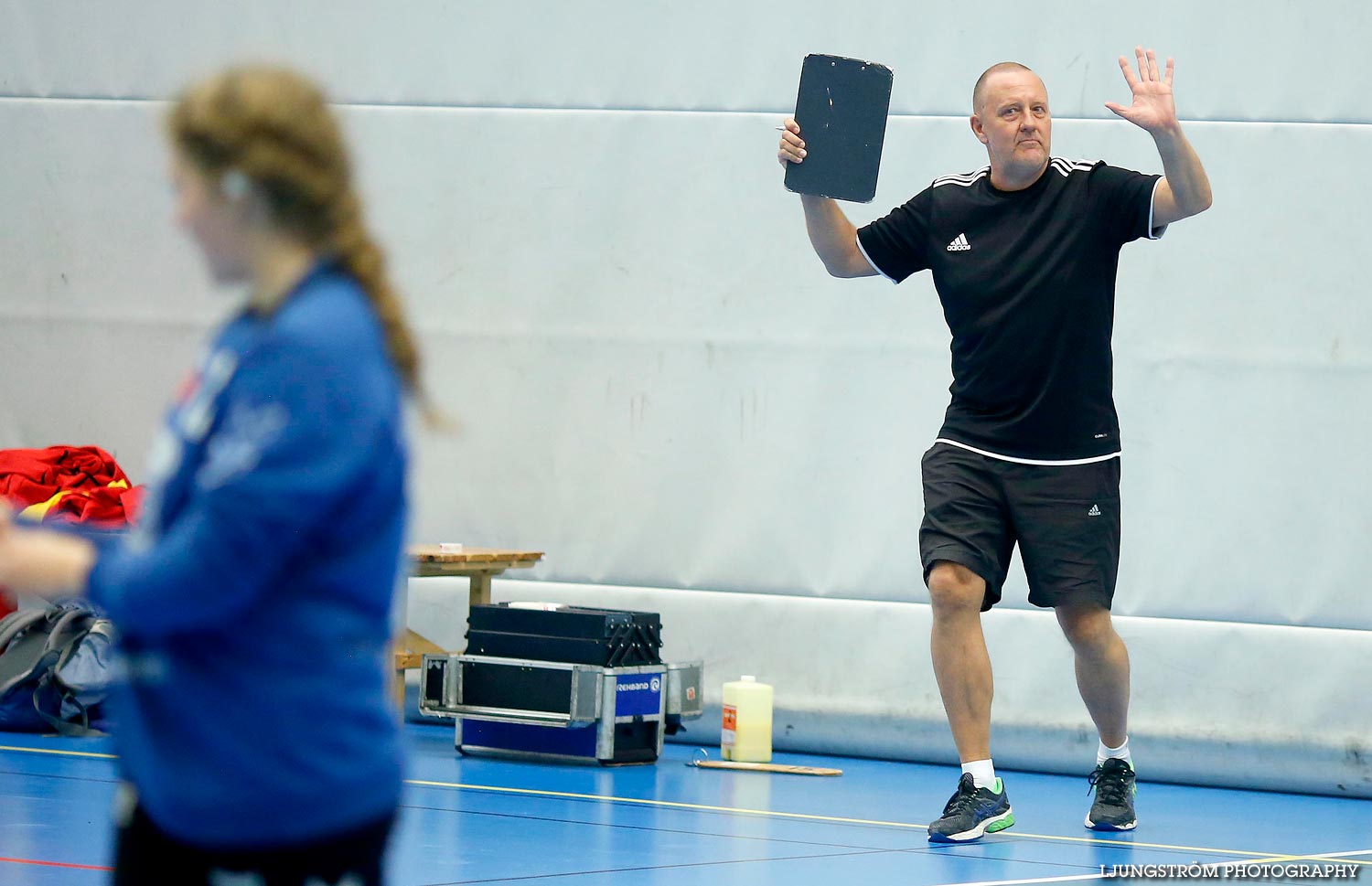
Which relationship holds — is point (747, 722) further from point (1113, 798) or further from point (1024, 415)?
point (1024, 415)

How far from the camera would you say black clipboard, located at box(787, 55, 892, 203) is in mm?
4605

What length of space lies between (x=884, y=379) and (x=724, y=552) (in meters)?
0.85

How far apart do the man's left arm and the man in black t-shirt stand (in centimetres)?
6

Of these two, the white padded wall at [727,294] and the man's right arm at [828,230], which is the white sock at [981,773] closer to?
the man's right arm at [828,230]

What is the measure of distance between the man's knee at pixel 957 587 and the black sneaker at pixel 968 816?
436 mm

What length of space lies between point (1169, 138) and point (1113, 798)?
175cm

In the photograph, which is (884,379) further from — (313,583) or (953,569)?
(313,583)

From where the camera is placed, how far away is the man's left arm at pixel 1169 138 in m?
4.23

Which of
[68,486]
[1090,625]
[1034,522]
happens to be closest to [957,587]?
[1034,522]

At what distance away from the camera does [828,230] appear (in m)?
4.66

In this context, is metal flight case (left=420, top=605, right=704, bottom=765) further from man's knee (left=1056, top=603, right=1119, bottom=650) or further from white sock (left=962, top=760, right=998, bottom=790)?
man's knee (left=1056, top=603, right=1119, bottom=650)

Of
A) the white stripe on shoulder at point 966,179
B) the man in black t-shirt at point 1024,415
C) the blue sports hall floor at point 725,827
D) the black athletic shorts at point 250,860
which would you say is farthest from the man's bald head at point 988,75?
the black athletic shorts at point 250,860

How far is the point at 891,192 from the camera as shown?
241 inches

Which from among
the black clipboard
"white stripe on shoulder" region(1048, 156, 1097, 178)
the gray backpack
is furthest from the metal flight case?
"white stripe on shoulder" region(1048, 156, 1097, 178)
